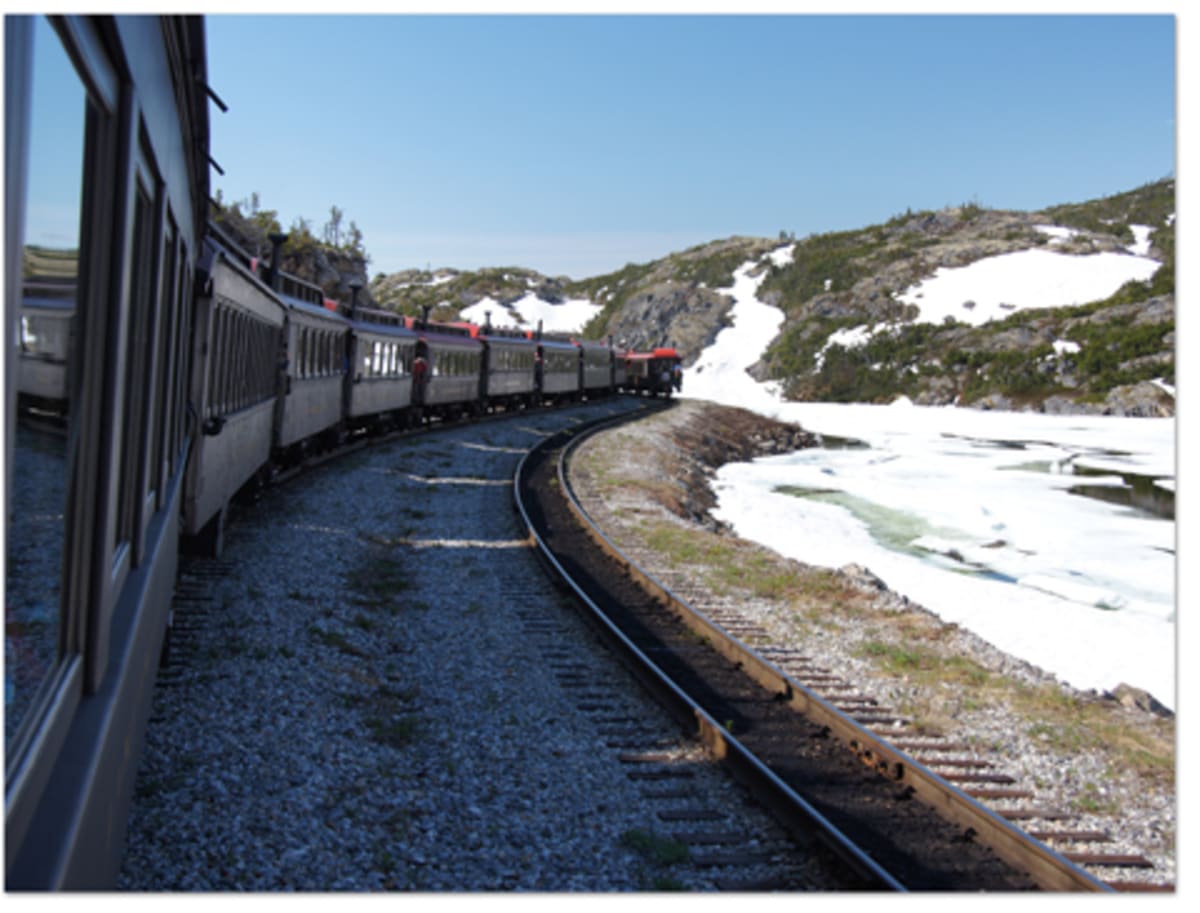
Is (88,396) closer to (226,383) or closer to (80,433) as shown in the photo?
(80,433)

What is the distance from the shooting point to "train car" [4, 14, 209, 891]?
173 centimetres

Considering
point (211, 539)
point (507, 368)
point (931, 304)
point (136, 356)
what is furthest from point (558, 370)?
point (931, 304)

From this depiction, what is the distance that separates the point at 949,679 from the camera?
28.7 feet

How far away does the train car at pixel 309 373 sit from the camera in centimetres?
1538

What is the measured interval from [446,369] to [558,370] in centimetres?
1503

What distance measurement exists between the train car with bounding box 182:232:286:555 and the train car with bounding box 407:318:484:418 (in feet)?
44.1

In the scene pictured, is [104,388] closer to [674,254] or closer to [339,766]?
[339,766]

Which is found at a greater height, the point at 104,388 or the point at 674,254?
the point at 674,254

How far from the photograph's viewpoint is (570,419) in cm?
3825

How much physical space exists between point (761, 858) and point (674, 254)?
5574 inches

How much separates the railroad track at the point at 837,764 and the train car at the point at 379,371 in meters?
12.2

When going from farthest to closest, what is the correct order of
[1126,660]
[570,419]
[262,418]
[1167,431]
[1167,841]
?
1. [1167,431]
2. [570,419]
3. [262,418]
4. [1126,660]
5. [1167,841]

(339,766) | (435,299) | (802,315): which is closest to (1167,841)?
(339,766)

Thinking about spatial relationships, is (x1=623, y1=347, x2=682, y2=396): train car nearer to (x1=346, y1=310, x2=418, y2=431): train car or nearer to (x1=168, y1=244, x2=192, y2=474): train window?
(x1=346, y1=310, x2=418, y2=431): train car
